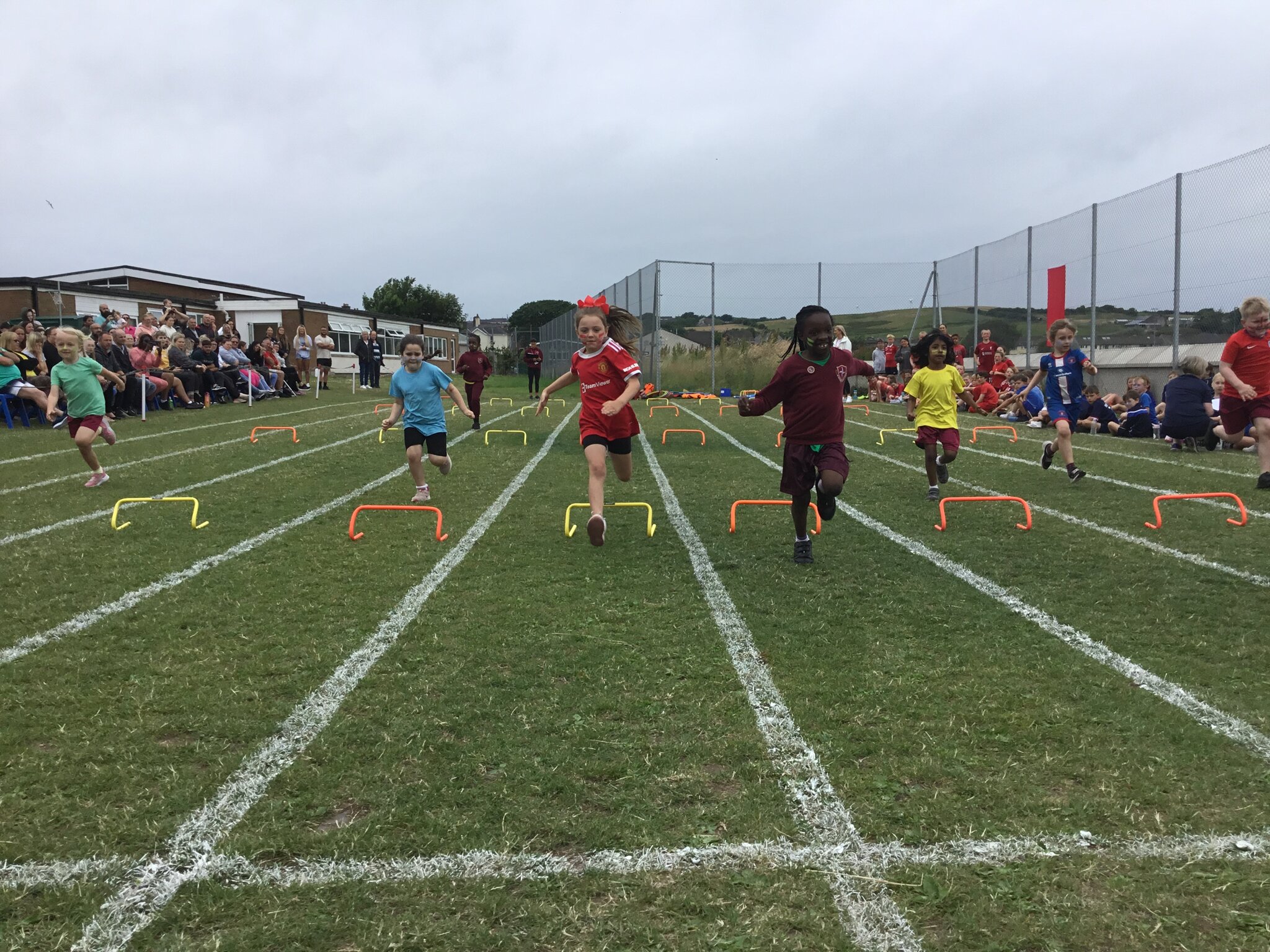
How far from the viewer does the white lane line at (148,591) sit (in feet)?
16.2

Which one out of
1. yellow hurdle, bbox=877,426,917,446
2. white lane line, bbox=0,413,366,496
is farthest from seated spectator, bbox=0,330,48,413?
yellow hurdle, bbox=877,426,917,446

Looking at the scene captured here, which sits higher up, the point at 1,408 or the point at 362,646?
the point at 1,408

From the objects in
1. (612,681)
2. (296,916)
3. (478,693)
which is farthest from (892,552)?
(296,916)

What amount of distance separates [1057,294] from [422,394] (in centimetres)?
1795

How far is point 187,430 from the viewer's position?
1692 centimetres

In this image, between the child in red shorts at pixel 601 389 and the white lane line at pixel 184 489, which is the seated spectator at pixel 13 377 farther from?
the child in red shorts at pixel 601 389

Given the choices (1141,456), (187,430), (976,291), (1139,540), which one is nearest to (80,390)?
(187,430)

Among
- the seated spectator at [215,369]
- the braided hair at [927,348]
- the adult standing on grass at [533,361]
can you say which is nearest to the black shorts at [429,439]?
the braided hair at [927,348]

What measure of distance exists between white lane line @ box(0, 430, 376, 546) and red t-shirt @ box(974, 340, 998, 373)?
57.3ft

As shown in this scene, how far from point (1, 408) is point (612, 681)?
1729cm

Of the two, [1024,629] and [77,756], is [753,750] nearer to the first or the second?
[1024,629]

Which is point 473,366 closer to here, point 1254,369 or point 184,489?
point 184,489

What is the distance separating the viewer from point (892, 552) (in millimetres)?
7375

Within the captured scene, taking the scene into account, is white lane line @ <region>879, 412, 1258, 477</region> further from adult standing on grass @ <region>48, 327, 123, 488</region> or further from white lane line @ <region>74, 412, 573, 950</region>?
adult standing on grass @ <region>48, 327, 123, 488</region>
